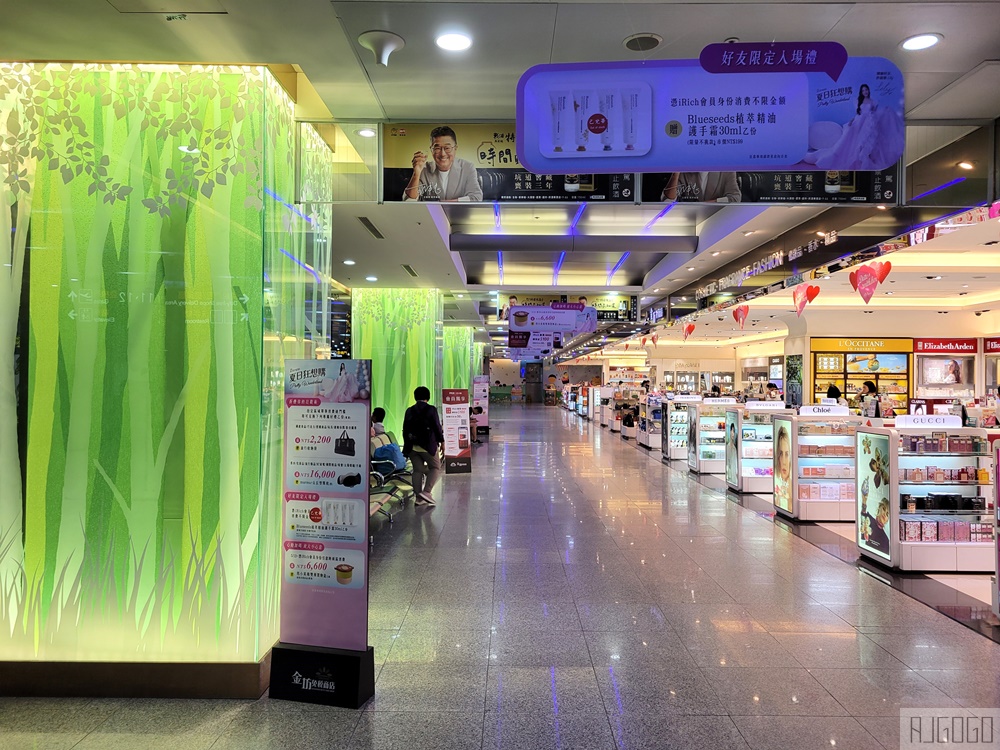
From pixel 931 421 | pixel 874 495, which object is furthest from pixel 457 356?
pixel 931 421

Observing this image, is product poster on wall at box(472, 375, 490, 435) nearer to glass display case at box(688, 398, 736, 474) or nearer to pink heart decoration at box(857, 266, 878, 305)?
glass display case at box(688, 398, 736, 474)

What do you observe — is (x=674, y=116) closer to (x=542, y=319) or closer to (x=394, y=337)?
(x=394, y=337)

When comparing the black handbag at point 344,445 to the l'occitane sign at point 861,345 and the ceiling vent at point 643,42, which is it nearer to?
the ceiling vent at point 643,42

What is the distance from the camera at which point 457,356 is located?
70.9ft

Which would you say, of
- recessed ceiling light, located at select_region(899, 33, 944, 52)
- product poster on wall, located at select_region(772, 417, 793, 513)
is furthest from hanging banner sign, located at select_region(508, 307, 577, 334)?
recessed ceiling light, located at select_region(899, 33, 944, 52)

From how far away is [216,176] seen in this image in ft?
11.7

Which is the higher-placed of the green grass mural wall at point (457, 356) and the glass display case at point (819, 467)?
the green grass mural wall at point (457, 356)

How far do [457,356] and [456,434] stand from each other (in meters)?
10.0

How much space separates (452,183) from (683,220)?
6697mm

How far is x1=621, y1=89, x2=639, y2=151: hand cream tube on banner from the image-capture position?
285 centimetres

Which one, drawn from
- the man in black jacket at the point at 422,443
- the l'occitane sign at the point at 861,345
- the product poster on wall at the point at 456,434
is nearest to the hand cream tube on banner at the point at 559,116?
the man in black jacket at the point at 422,443

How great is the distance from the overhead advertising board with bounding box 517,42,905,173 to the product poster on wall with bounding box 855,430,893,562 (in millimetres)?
3966

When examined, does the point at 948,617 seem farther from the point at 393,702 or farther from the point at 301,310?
the point at 301,310

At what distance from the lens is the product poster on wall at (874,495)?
575 centimetres
